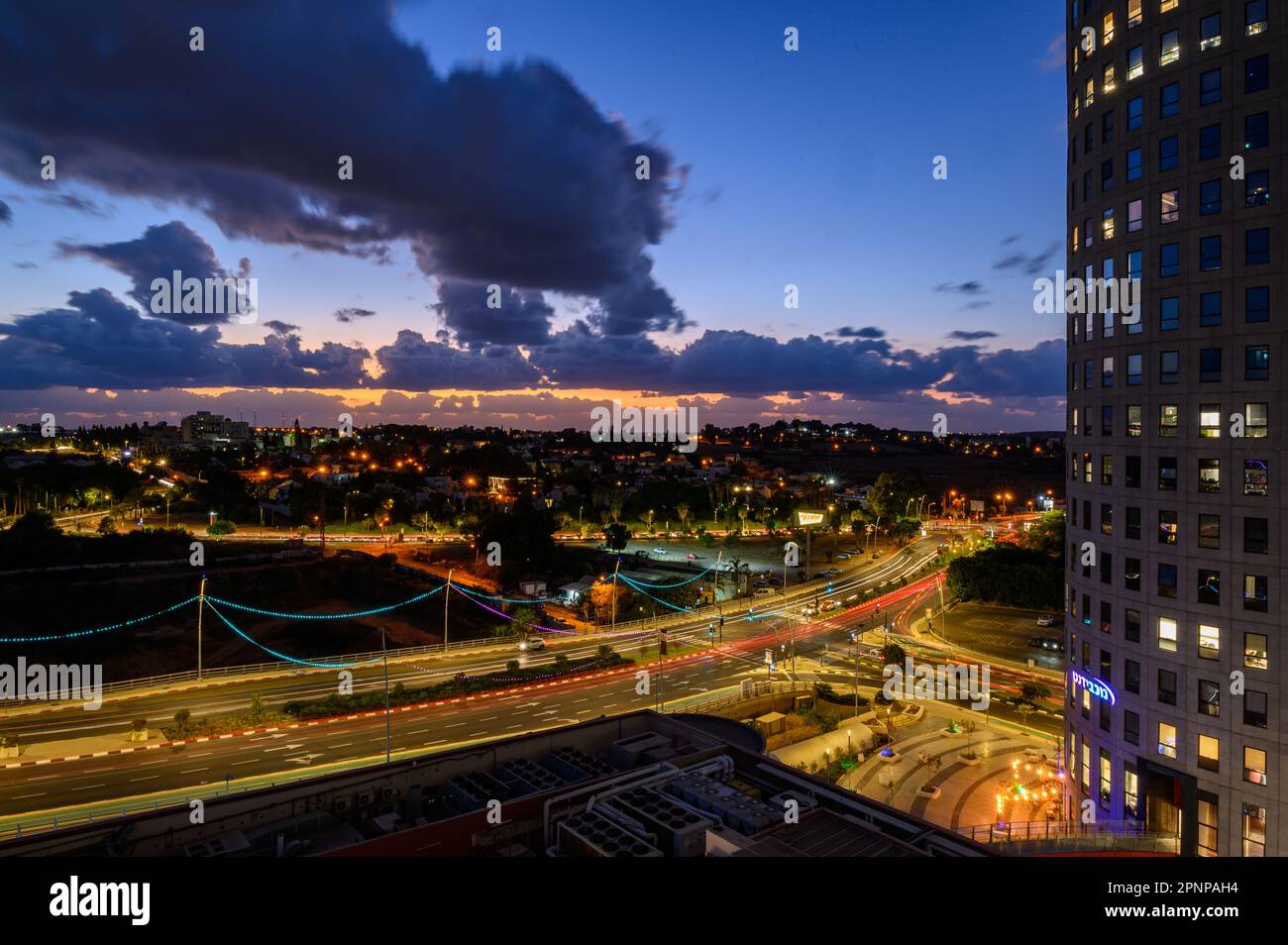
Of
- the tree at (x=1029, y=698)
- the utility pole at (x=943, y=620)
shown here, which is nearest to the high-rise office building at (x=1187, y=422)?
the tree at (x=1029, y=698)

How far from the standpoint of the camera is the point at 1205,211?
26.5m

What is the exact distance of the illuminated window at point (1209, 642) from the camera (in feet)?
86.0

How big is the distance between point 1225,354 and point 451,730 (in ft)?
132

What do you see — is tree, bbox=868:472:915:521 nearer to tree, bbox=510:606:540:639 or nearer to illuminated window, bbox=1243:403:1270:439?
tree, bbox=510:606:540:639

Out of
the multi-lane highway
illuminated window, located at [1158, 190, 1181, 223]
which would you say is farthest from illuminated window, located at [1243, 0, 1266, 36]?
the multi-lane highway

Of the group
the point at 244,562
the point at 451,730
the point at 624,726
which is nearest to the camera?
the point at 624,726

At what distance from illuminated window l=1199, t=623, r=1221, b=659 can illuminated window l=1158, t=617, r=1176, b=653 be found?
0.88m

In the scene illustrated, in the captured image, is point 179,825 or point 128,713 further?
point 128,713

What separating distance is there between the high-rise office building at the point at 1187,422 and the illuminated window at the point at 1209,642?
0.17 feet

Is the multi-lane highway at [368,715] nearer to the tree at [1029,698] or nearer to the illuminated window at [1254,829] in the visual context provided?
the tree at [1029,698]

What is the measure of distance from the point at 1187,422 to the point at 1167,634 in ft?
28.6

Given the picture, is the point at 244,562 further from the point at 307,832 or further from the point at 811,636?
the point at 307,832

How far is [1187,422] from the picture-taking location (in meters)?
26.9
